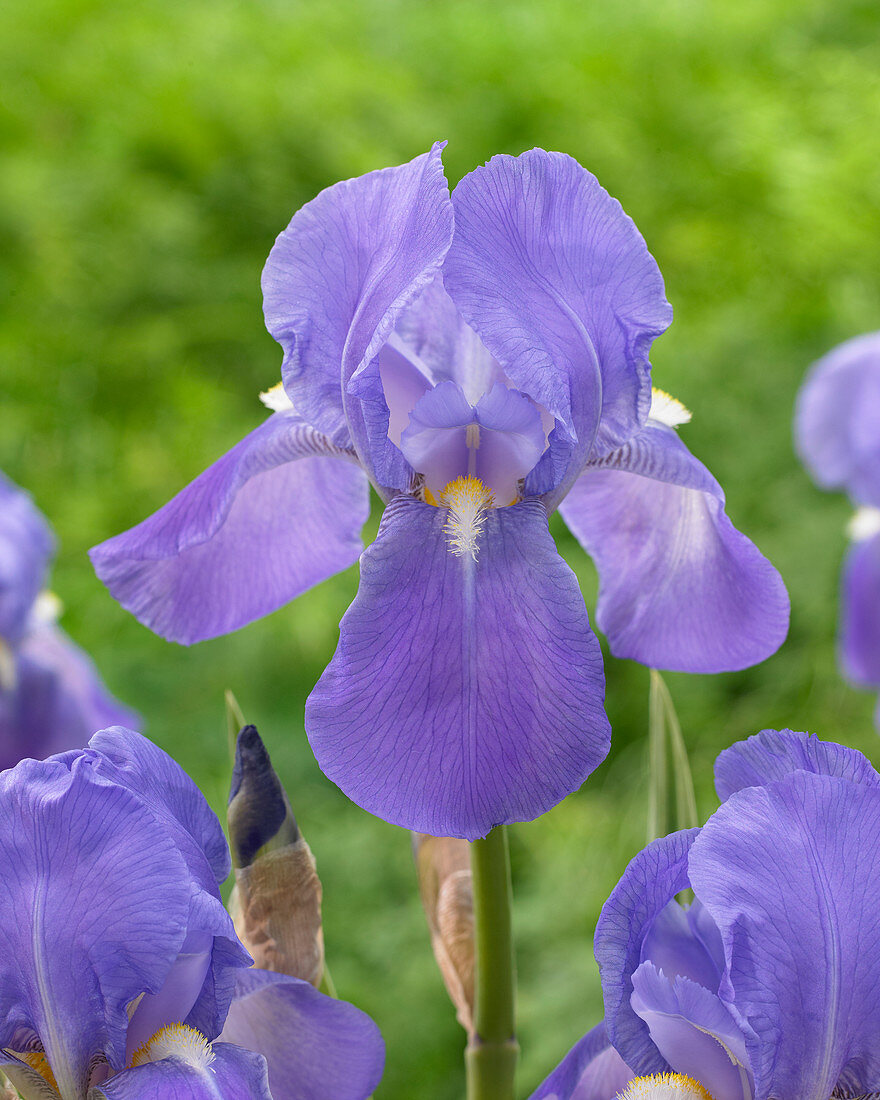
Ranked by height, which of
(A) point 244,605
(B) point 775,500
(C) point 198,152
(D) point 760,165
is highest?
(A) point 244,605

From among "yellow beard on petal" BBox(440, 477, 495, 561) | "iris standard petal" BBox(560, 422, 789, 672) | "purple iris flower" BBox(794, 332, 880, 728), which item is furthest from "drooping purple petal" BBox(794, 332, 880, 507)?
"yellow beard on petal" BBox(440, 477, 495, 561)

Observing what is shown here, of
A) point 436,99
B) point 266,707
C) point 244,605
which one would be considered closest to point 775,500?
point 266,707

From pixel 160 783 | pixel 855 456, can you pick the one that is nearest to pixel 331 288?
pixel 160 783

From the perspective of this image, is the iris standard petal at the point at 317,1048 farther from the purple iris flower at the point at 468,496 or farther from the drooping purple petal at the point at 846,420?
the drooping purple petal at the point at 846,420

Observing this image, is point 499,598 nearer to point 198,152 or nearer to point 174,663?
point 174,663

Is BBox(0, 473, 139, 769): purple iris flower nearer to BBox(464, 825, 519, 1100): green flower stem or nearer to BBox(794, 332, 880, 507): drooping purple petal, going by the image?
BBox(464, 825, 519, 1100): green flower stem

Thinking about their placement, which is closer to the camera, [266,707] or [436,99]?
[266,707]
